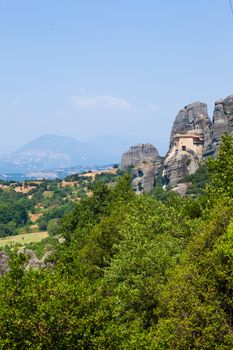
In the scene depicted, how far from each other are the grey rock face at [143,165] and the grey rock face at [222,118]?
2024 cm

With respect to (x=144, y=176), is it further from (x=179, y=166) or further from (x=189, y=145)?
(x=179, y=166)

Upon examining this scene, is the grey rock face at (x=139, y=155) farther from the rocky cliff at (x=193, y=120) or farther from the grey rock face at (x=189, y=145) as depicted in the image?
the grey rock face at (x=189, y=145)

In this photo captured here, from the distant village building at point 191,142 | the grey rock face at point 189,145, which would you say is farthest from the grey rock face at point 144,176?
the distant village building at point 191,142

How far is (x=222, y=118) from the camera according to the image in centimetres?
13200

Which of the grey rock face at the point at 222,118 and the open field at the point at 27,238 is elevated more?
the grey rock face at the point at 222,118

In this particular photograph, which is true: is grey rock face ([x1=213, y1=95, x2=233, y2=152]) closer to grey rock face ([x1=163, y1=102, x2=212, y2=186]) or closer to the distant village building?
grey rock face ([x1=163, y1=102, x2=212, y2=186])

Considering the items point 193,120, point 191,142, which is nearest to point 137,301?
point 191,142

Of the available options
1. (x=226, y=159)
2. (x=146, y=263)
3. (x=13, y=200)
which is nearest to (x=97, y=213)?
(x=226, y=159)

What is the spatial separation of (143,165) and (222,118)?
2492 centimetres

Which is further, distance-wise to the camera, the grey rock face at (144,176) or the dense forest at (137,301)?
the grey rock face at (144,176)

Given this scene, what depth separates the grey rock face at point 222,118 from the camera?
5089 inches

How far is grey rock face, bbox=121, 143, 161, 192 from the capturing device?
457 ft

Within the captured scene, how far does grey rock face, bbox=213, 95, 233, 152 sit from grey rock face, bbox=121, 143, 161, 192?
20.2m

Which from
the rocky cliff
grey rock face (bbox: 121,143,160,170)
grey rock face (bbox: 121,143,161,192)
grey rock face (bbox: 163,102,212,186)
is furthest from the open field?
grey rock face (bbox: 121,143,160,170)
